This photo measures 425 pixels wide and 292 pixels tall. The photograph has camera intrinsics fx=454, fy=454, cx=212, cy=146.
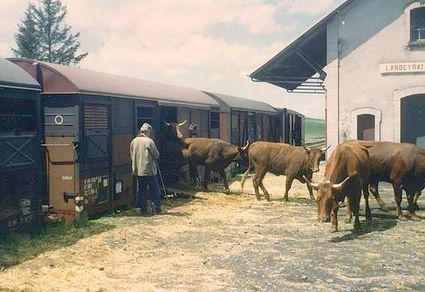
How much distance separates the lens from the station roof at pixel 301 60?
64.0 feet

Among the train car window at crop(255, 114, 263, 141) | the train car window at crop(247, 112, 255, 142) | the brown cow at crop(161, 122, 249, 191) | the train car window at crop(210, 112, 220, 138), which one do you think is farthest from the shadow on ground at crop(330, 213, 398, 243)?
the train car window at crop(255, 114, 263, 141)

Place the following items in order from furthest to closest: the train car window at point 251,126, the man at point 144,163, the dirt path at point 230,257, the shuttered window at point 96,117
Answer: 1. the train car window at point 251,126
2. the man at point 144,163
3. the shuttered window at point 96,117
4. the dirt path at point 230,257

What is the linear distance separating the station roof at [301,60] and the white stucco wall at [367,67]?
0.71 meters

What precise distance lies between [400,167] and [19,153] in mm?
8491

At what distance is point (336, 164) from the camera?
31.0ft

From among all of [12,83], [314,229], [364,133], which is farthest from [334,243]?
[364,133]

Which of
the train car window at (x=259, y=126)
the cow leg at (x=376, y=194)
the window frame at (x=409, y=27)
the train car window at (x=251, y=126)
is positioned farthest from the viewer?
the train car window at (x=259, y=126)

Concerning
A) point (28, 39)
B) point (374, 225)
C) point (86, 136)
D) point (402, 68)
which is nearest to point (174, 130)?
point (86, 136)

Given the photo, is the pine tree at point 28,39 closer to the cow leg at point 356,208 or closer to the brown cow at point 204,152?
the brown cow at point 204,152

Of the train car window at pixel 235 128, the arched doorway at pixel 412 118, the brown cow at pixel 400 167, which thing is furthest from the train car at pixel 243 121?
the brown cow at pixel 400 167

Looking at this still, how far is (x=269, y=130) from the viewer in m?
27.1

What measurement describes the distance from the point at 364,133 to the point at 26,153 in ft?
47.0

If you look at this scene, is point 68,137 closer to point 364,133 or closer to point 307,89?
point 364,133

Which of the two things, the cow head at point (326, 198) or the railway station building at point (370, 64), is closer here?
the cow head at point (326, 198)
